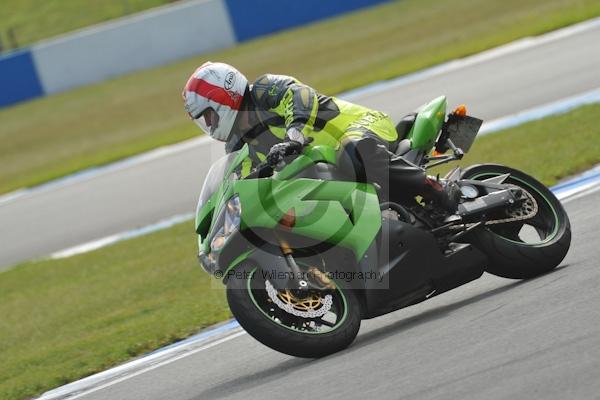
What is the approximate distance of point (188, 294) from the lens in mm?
8547

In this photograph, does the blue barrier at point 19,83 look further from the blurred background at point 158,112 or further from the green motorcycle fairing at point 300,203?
the green motorcycle fairing at point 300,203

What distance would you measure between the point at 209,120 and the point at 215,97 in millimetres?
152

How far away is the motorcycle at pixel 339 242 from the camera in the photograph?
16.8 ft

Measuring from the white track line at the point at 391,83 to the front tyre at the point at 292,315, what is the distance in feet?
33.7

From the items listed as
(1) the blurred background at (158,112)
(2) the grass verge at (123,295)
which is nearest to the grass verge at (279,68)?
(1) the blurred background at (158,112)

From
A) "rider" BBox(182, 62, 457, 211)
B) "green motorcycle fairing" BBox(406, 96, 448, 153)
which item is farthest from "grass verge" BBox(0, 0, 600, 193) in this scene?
"rider" BBox(182, 62, 457, 211)

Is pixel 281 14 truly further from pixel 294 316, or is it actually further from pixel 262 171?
pixel 294 316

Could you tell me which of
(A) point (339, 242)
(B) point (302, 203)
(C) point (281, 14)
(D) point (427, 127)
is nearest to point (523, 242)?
(D) point (427, 127)

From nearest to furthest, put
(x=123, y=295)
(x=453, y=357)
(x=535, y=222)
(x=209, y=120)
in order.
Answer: (x=453, y=357)
(x=209, y=120)
(x=535, y=222)
(x=123, y=295)

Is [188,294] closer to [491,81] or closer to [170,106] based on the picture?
[491,81]

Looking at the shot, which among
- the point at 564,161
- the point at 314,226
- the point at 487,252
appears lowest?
the point at 564,161

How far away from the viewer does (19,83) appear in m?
25.0

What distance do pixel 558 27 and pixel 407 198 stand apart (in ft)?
38.3

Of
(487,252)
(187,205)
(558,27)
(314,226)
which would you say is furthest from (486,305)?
(558,27)
